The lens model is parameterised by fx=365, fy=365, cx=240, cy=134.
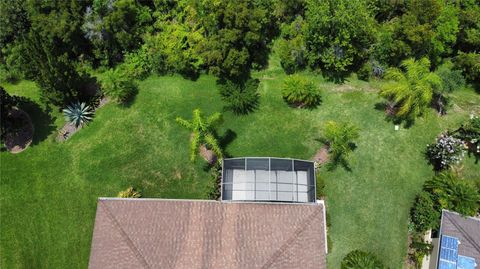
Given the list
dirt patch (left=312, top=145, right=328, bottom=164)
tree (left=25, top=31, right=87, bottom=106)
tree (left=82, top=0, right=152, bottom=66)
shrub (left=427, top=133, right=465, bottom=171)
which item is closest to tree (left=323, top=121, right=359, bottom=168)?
dirt patch (left=312, top=145, right=328, bottom=164)

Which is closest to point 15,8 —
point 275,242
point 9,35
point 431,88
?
point 9,35

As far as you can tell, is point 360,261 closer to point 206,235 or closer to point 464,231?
point 464,231

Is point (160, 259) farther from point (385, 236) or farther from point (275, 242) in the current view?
point (385, 236)

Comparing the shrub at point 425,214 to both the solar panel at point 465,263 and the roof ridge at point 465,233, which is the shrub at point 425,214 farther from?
the solar panel at point 465,263

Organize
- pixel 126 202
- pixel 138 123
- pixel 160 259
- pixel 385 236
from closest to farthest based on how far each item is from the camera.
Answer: pixel 160 259 < pixel 126 202 < pixel 385 236 < pixel 138 123

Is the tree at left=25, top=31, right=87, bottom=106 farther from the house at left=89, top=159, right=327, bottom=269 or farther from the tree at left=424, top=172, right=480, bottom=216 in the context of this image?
the tree at left=424, top=172, right=480, bottom=216

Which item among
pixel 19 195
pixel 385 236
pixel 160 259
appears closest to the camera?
pixel 160 259
